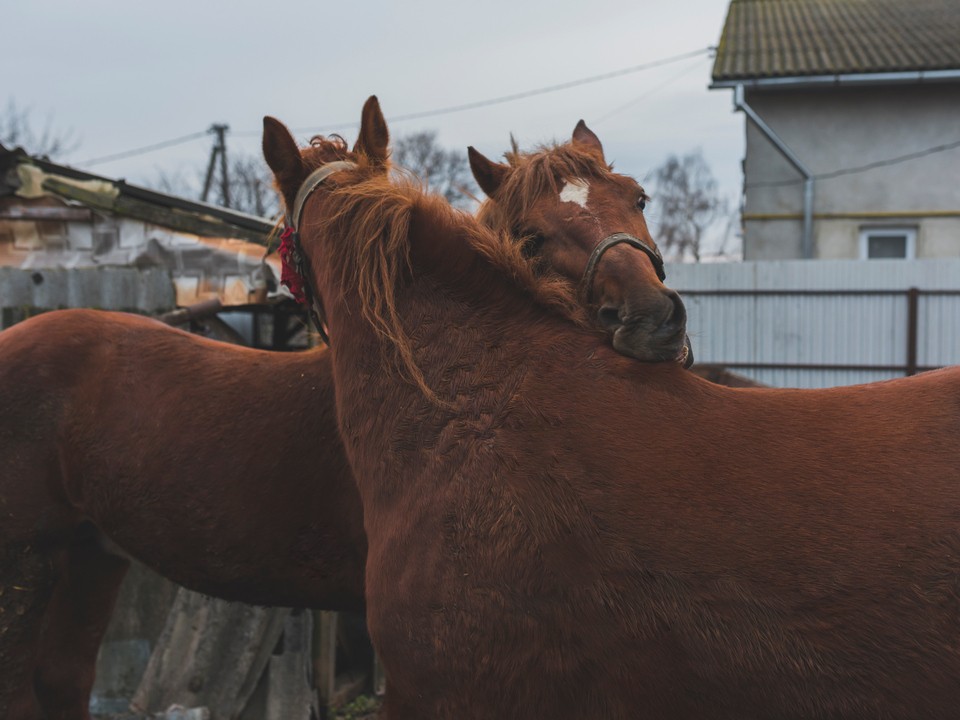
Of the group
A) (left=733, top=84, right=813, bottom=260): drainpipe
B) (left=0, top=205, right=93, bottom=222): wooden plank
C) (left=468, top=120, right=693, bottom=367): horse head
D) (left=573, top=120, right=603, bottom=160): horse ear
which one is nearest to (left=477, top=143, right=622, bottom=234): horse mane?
(left=468, top=120, right=693, bottom=367): horse head

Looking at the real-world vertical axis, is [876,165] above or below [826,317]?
above

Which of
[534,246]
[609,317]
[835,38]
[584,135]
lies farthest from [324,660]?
[835,38]

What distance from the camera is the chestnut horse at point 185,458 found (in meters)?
2.84


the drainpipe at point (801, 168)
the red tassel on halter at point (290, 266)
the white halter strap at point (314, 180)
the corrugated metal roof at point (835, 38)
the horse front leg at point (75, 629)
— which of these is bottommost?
the horse front leg at point (75, 629)

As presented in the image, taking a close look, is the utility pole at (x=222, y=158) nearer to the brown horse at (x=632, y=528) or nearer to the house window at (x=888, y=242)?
the house window at (x=888, y=242)

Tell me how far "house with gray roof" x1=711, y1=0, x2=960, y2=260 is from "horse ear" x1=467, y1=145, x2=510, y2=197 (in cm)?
1166

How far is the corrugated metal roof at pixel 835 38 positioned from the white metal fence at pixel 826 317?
4478 mm

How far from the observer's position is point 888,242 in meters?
14.0

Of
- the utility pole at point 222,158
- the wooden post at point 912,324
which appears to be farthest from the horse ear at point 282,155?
the utility pole at point 222,158

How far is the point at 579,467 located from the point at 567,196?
1197mm

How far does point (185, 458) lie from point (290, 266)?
80 centimetres

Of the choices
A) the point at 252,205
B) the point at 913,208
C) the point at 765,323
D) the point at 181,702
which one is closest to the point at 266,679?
the point at 181,702

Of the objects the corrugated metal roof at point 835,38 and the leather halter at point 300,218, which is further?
the corrugated metal roof at point 835,38

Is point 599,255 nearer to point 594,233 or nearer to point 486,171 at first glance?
point 594,233
